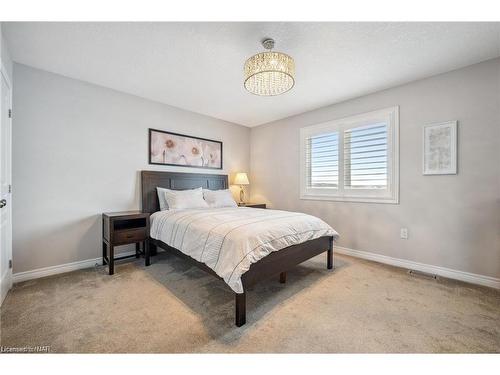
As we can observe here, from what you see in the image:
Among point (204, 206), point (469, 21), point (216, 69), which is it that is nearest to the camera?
point (469, 21)

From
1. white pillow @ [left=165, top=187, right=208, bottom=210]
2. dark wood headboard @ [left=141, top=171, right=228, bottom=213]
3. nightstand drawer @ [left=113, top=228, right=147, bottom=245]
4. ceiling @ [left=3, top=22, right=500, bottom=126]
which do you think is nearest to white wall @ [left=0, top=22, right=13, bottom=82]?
ceiling @ [left=3, top=22, right=500, bottom=126]

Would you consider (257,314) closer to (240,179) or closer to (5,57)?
(240,179)

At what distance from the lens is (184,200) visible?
3.20 metres

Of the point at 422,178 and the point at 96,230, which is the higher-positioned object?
the point at 422,178

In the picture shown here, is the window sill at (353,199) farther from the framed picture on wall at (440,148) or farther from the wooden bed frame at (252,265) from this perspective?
the wooden bed frame at (252,265)

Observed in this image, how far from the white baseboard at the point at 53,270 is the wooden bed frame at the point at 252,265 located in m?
0.72

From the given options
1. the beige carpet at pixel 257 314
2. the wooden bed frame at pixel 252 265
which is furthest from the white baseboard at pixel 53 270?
the wooden bed frame at pixel 252 265

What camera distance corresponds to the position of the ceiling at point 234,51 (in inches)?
72.4

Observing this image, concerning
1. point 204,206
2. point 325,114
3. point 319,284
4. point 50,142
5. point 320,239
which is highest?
point 325,114
